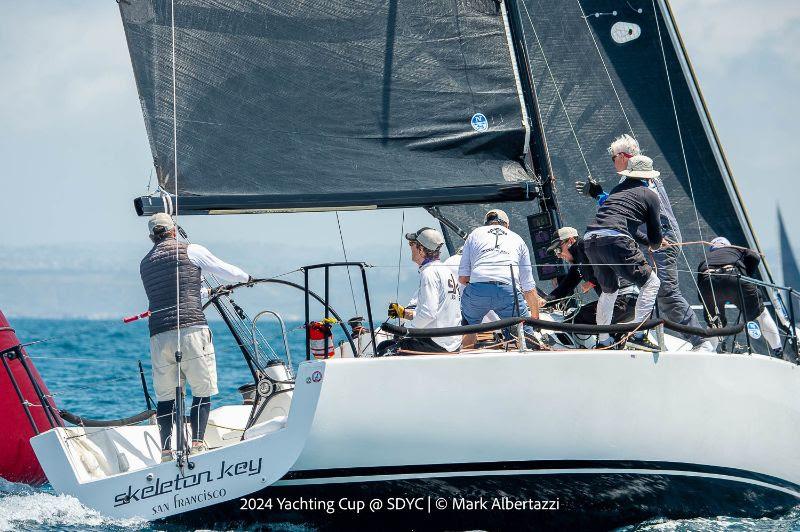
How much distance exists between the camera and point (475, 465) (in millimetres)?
6152

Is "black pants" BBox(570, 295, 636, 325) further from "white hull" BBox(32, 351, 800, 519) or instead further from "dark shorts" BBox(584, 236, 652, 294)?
"white hull" BBox(32, 351, 800, 519)

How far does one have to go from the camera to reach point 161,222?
6910 millimetres

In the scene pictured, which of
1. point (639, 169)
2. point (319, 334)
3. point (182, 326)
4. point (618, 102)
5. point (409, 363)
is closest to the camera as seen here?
point (409, 363)

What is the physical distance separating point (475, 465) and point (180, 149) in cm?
285

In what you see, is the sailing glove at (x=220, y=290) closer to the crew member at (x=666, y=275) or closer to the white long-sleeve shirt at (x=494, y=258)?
the white long-sleeve shirt at (x=494, y=258)

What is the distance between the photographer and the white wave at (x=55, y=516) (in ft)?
21.5

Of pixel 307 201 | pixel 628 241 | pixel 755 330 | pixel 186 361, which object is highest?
pixel 307 201

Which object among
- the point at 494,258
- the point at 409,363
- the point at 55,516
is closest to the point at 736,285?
the point at 494,258

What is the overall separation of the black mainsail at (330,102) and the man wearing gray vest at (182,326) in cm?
76

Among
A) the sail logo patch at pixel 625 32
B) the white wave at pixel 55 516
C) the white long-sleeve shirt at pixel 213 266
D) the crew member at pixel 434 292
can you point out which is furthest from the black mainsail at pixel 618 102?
the white wave at pixel 55 516

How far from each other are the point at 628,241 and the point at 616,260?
127mm

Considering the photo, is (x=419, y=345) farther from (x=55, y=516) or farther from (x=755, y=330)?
(x=755, y=330)

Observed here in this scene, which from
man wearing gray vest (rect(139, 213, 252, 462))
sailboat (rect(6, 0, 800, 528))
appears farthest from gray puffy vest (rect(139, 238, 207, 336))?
sailboat (rect(6, 0, 800, 528))


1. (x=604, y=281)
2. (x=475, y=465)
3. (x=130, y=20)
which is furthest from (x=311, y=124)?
(x=475, y=465)
